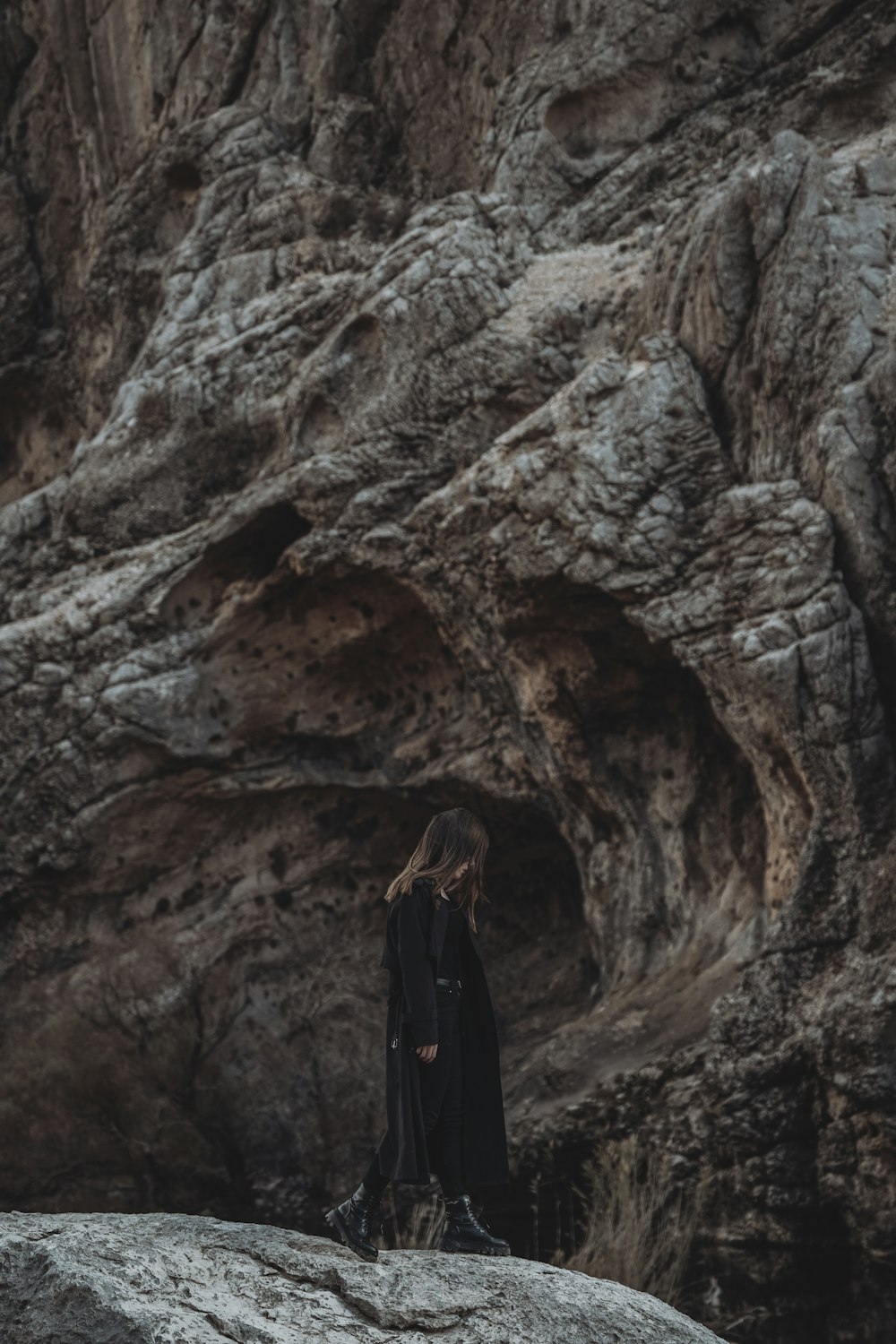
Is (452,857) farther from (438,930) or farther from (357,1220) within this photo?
(357,1220)

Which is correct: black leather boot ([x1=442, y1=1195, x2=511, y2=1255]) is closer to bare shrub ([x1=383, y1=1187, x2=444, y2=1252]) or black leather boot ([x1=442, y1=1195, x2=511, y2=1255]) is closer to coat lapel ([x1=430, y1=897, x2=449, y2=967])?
coat lapel ([x1=430, y1=897, x2=449, y2=967])

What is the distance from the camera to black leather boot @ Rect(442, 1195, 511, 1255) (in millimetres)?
5324

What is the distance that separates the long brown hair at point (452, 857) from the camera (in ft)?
18.5

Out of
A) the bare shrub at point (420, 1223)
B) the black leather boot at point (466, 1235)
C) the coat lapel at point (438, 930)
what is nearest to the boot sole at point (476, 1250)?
the black leather boot at point (466, 1235)

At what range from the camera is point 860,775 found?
311 inches

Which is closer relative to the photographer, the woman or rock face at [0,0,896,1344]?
the woman

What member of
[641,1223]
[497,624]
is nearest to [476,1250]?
[641,1223]

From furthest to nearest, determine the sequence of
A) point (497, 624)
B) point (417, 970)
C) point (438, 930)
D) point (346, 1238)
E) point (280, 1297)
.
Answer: point (497, 624)
point (438, 930)
point (417, 970)
point (346, 1238)
point (280, 1297)

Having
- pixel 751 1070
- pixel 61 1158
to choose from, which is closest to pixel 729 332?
pixel 751 1070

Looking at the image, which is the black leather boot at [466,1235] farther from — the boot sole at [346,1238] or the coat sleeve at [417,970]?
the coat sleeve at [417,970]

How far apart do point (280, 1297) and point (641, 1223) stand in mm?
3190

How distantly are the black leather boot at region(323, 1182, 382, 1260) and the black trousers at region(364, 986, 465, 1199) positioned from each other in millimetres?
41

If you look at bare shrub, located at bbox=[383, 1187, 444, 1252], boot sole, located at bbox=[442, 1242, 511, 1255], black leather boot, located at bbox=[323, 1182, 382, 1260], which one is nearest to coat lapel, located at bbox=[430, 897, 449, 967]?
black leather boot, located at bbox=[323, 1182, 382, 1260]

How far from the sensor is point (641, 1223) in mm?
7484
